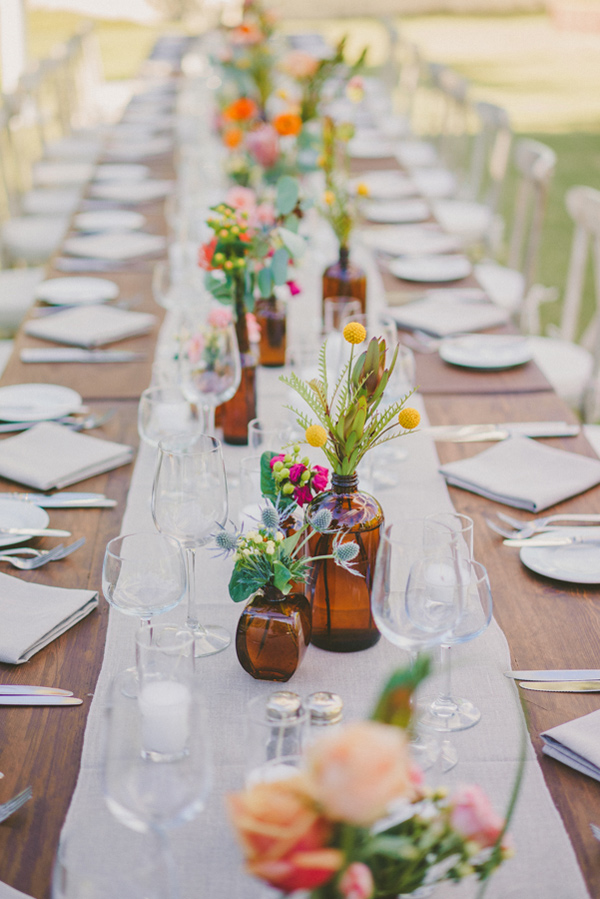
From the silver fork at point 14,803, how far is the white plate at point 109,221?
241 centimetres

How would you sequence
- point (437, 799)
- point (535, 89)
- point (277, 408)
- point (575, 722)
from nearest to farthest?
point (437, 799), point (575, 722), point (277, 408), point (535, 89)

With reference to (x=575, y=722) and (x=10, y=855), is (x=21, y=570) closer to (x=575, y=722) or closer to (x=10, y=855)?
(x=10, y=855)

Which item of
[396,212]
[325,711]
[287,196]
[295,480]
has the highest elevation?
[287,196]

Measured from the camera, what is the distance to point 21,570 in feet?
4.46

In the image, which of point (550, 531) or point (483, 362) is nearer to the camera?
point (550, 531)

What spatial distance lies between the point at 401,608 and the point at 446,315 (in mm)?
1485

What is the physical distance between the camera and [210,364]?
159cm

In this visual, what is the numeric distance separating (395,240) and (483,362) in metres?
0.99

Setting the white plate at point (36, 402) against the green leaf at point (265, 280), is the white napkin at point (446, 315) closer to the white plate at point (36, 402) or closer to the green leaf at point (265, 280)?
the green leaf at point (265, 280)

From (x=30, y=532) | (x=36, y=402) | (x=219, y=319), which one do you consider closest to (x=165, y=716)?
(x=30, y=532)

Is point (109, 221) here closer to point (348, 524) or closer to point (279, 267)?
point (279, 267)

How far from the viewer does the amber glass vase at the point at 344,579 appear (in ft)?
3.73

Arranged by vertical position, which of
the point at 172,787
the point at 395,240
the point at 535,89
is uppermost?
the point at 172,787

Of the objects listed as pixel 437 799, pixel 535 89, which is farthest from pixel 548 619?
pixel 535 89
